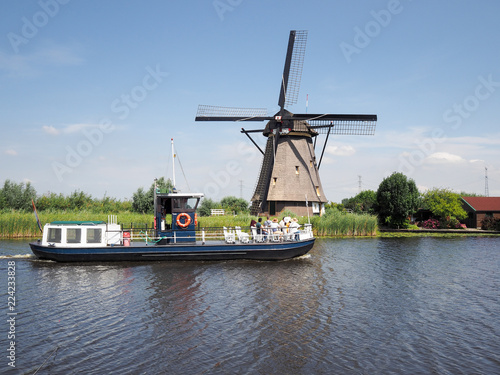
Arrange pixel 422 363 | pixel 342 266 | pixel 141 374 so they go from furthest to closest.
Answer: pixel 342 266, pixel 422 363, pixel 141 374

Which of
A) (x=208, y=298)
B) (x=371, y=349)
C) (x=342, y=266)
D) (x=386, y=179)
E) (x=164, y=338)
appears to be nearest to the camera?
(x=371, y=349)

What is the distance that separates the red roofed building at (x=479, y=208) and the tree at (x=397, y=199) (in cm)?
910

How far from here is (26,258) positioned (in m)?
22.8

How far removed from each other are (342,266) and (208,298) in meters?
9.36

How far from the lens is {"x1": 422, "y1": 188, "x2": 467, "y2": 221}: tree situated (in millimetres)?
51562

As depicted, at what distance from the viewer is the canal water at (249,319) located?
9516mm

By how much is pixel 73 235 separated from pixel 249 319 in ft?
44.6

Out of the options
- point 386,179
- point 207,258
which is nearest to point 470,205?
point 386,179

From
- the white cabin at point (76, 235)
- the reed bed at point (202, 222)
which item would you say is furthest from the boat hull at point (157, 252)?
the reed bed at point (202, 222)

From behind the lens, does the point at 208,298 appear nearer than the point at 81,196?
Yes

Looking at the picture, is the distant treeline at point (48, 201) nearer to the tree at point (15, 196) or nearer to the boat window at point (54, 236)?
the tree at point (15, 196)

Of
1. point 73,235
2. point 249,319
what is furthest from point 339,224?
point 249,319

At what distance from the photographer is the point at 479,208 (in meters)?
53.1

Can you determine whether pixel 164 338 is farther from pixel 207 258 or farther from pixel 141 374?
pixel 207 258
